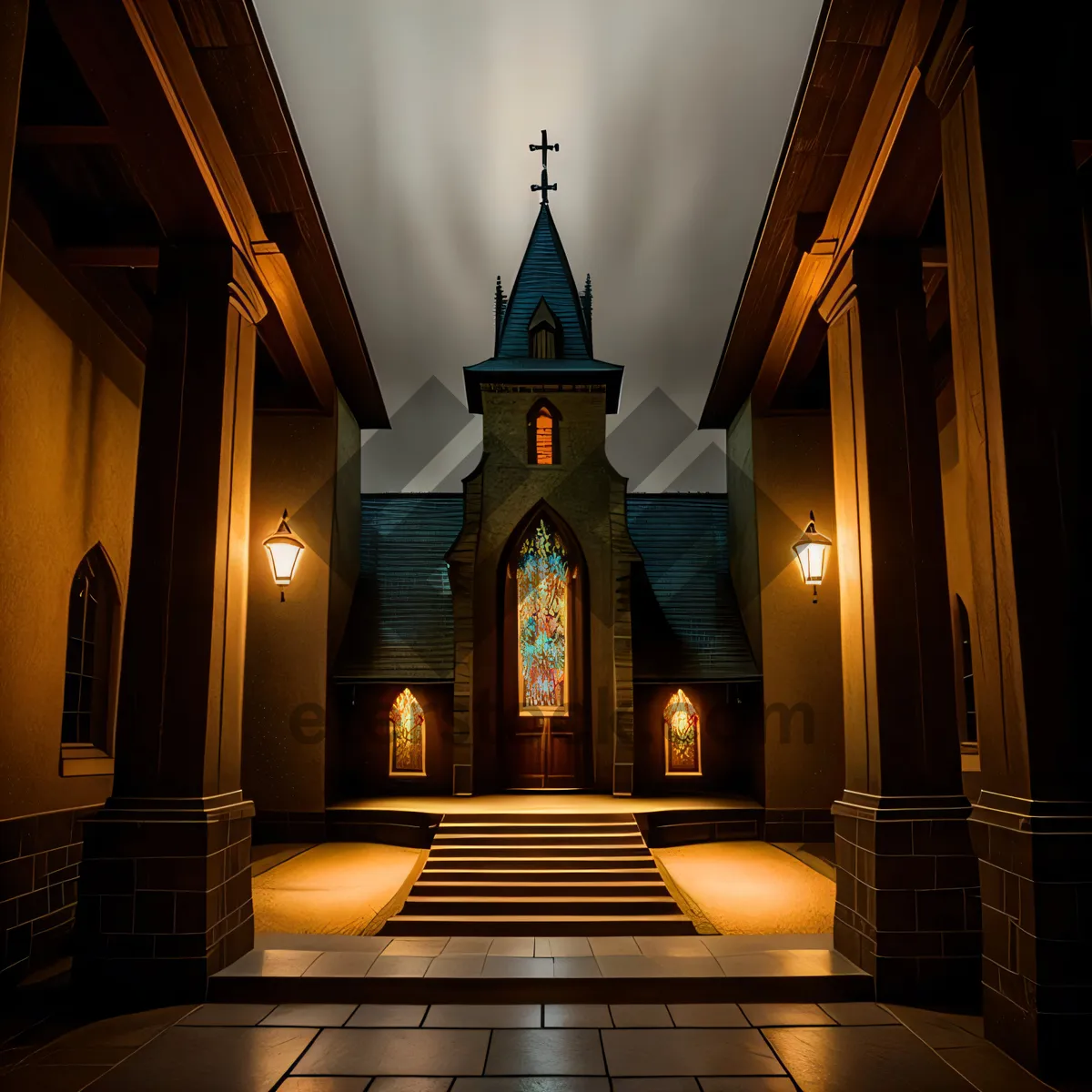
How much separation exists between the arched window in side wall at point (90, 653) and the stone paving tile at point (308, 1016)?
3759 mm

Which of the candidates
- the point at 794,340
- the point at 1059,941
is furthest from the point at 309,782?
the point at 1059,941

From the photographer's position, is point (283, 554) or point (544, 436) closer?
point (283, 554)

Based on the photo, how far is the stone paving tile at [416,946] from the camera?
6750 mm

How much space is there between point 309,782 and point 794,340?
8768mm

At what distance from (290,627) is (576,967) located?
8140mm

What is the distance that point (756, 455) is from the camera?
13.5 meters

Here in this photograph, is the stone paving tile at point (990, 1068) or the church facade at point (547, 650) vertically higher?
the church facade at point (547, 650)

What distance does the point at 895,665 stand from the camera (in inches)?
255

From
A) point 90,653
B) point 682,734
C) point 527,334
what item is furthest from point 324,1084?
point 527,334

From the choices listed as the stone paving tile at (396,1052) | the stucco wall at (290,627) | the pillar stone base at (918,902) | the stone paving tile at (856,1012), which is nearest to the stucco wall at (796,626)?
the stucco wall at (290,627)

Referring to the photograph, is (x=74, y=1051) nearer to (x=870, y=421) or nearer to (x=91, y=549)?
(x=91, y=549)

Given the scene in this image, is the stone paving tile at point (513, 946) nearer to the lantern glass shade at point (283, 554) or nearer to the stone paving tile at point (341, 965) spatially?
the stone paving tile at point (341, 965)

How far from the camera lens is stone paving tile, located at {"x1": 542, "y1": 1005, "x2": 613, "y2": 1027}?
18.0 feet

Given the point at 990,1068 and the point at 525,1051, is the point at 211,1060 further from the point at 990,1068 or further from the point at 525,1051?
the point at 990,1068
